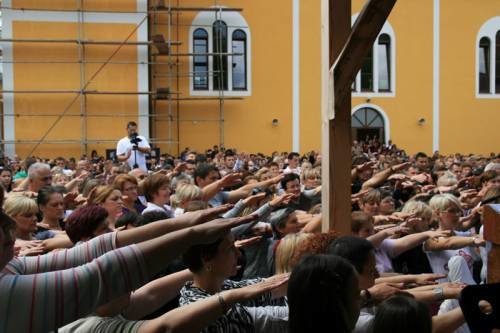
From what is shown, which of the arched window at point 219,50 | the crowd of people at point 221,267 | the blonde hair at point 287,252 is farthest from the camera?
the arched window at point 219,50

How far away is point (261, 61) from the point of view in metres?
25.6

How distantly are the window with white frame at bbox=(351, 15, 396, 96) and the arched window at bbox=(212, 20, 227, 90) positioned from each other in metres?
5.72

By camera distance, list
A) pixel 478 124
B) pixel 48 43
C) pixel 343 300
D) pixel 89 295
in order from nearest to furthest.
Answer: pixel 89 295 → pixel 343 300 → pixel 48 43 → pixel 478 124

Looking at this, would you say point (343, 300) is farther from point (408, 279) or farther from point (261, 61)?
Result: point (261, 61)

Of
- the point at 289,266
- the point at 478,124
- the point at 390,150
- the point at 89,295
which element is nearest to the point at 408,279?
the point at 289,266

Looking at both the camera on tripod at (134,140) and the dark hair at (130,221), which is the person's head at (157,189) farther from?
the camera on tripod at (134,140)

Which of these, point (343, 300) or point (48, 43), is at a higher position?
point (48, 43)

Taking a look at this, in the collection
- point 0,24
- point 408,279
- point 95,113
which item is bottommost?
point 408,279

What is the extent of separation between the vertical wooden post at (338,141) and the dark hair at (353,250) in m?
0.50

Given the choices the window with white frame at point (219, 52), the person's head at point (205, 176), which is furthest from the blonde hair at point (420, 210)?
the window with white frame at point (219, 52)

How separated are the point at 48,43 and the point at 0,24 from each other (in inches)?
98.7

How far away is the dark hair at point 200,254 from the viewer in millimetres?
2822

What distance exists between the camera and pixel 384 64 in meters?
27.1

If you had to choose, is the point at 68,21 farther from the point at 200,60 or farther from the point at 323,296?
the point at 323,296
